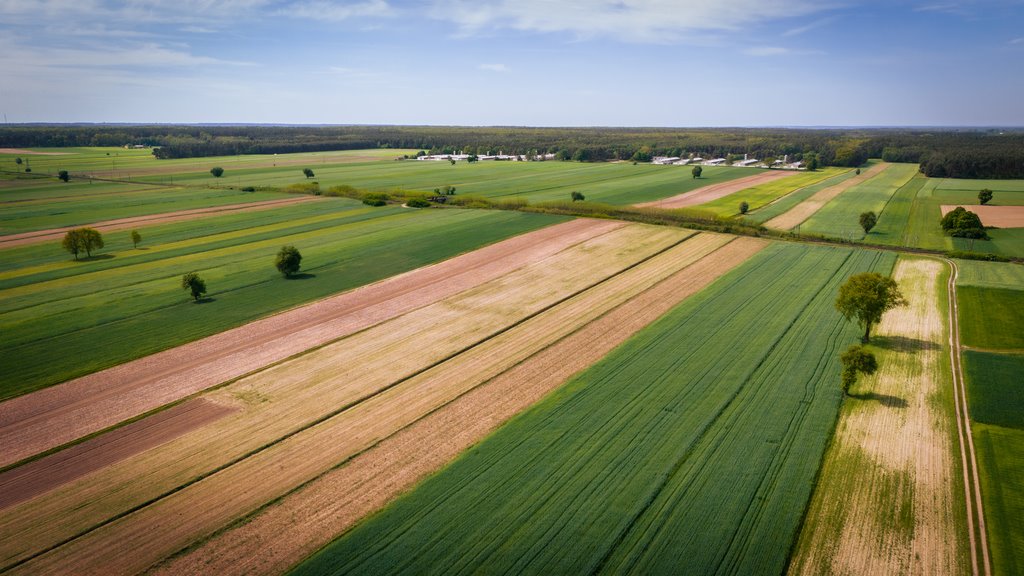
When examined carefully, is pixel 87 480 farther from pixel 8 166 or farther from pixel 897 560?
pixel 8 166

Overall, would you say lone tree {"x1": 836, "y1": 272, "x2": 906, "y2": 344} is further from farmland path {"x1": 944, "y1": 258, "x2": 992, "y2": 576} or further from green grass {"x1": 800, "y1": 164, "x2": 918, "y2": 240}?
green grass {"x1": 800, "y1": 164, "x2": 918, "y2": 240}

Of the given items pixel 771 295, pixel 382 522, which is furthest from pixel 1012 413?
pixel 382 522

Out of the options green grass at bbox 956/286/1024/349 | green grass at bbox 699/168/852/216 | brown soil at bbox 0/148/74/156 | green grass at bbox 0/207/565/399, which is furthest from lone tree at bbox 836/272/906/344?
brown soil at bbox 0/148/74/156

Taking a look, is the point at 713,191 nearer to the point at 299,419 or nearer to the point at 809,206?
the point at 809,206

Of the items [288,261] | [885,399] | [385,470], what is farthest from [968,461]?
[288,261]

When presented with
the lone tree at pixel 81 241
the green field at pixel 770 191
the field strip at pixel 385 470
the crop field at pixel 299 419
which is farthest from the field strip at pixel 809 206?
the lone tree at pixel 81 241

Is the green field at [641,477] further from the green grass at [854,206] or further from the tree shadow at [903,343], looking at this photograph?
the green grass at [854,206]
